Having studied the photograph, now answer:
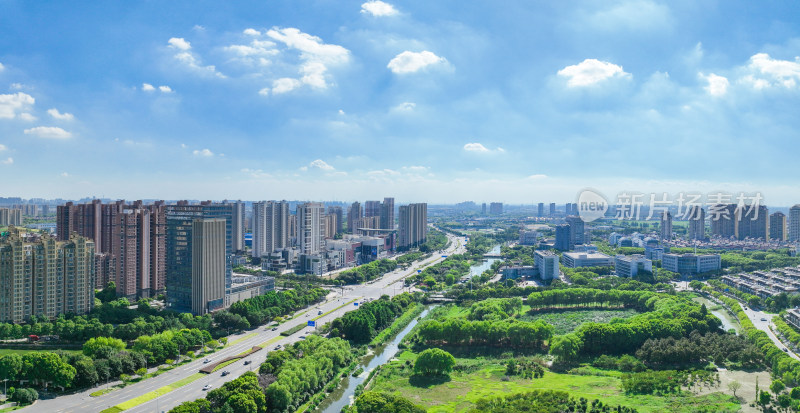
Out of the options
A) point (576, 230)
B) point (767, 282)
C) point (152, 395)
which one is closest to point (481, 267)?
point (576, 230)

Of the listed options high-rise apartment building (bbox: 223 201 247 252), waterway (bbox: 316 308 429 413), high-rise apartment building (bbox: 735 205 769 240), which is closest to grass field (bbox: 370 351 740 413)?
waterway (bbox: 316 308 429 413)

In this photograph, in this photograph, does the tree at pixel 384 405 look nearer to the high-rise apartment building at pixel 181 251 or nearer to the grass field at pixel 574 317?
the grass field at pixel 574 317

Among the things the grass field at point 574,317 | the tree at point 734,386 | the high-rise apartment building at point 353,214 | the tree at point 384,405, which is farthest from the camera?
the high-rise apartment building at point 353,214

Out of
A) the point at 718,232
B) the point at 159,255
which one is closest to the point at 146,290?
the point at 159,255

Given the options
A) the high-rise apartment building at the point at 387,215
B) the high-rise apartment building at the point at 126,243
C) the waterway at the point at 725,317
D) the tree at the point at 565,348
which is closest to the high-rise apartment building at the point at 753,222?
the waterway at the point at 725,317

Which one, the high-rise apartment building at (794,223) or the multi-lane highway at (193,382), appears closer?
the multi-lane highway at (193,382)

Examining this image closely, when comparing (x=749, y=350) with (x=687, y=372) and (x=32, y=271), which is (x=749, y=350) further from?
(x=32, y=271)

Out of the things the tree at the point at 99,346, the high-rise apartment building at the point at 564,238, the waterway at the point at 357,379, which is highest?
the high-rise apartment building at the point at 564,238
